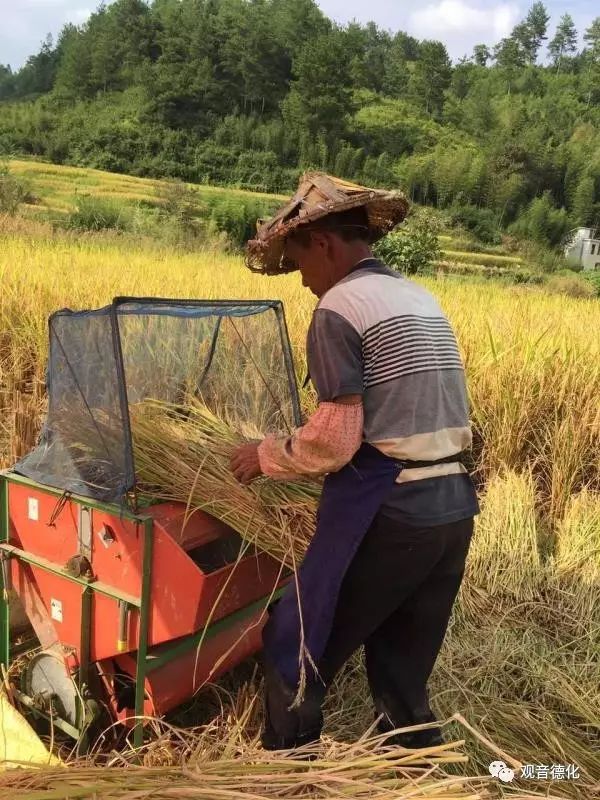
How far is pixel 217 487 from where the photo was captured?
1939 mm

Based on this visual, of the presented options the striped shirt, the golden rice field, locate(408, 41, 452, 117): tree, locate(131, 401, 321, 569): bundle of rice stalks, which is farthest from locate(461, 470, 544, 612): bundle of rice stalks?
locate(408, 41, 452, 117): tree

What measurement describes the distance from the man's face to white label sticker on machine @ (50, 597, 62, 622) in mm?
1295

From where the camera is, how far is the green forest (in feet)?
172

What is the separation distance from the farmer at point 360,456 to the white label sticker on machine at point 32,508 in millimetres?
732

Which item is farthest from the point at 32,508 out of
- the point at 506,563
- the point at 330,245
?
the point at 506,563

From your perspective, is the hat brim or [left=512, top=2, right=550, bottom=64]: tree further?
[left=512, top=2, right=550, bottom=64]: tree

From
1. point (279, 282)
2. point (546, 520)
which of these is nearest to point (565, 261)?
point (279, 282)

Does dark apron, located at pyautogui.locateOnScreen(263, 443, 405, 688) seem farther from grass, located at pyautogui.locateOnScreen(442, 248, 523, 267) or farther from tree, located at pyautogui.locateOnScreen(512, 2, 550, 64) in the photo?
tree, located at pyautogui.locateOnScreen(512, 2, 550, 64)

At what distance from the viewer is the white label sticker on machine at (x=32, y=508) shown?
2.05m

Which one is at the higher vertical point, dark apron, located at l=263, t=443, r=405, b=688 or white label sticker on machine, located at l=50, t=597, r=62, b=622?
dark apron, located at l=263, t=443, r=405, b=688

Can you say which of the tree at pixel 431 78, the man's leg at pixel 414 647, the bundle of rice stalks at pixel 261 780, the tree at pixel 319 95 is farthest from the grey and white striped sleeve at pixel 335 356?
the tree at pixel 431 78

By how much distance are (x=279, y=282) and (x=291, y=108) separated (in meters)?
64.7

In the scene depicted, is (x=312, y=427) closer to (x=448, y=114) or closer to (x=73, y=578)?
(x=73, y=578)

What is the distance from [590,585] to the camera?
313cm
